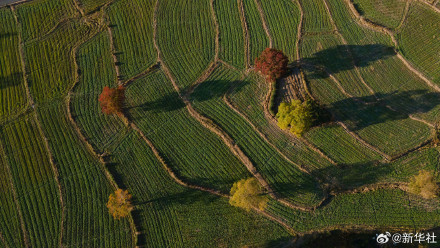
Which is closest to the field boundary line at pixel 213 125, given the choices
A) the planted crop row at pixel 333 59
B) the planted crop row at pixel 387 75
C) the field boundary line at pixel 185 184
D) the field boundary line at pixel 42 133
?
the field boundary line at pixel 185 184

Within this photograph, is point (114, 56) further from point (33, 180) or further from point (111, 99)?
point (33, 180)

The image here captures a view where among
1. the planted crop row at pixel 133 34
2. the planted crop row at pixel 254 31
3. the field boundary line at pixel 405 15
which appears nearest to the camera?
the planted crop row at pixel 254 31

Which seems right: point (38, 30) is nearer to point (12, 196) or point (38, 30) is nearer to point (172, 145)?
point (12, 196)

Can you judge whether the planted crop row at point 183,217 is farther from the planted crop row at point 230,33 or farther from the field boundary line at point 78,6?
the field boundary line at point 78,6

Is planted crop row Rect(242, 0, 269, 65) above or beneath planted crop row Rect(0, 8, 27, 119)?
beneath

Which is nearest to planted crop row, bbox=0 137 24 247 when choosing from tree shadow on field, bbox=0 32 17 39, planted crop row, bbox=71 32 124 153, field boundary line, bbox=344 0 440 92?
planted crop row, bbox=71 32 124 153

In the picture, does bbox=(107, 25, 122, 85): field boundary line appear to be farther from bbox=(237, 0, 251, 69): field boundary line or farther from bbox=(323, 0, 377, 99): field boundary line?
bbox=(323, 0, 377, 99): field boundary line

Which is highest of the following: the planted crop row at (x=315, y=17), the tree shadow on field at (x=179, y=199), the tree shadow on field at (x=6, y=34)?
the tree shadow on field at (x=6, y=34)

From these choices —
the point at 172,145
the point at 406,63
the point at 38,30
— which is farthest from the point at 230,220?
the point at 38,30
